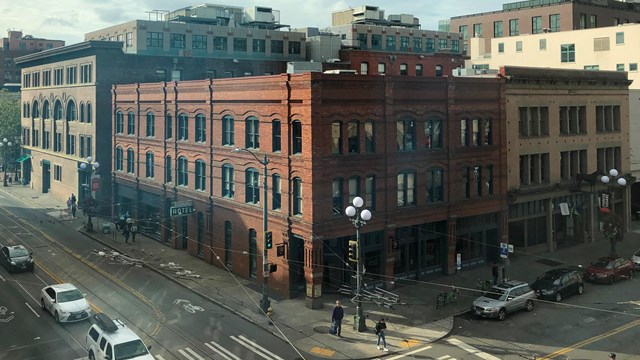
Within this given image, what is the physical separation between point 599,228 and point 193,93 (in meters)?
36.5

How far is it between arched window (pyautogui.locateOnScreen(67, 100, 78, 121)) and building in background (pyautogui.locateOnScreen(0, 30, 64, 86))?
79.8 m

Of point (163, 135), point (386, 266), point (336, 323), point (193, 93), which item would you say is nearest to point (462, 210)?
point (386, 266)

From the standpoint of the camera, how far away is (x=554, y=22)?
8812cm

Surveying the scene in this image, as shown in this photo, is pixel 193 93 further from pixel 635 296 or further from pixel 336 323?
pixel 635 296

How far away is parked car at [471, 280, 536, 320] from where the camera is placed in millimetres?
32656

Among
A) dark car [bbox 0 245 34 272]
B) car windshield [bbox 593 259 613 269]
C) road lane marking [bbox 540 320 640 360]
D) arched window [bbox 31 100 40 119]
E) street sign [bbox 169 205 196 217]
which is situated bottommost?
road lane marking [bbox 540 320 640 360]

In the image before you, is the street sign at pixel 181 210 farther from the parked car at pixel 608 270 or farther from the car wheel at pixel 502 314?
the parked car at pixel 608 270

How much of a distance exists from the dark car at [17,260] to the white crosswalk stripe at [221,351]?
1900 centimetres

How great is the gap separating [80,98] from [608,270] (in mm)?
54276

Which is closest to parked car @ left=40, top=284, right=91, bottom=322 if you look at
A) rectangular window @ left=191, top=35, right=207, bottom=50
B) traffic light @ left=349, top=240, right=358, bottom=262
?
traffic light @ left=349, top=240, right=358, bottom=262

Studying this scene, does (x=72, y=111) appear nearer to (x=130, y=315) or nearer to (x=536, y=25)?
(x=130, y=315)

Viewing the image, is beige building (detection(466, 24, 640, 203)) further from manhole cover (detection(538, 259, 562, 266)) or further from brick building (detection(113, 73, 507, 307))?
brick building (detection(113, 73, 507, 307))

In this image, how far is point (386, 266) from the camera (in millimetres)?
37594

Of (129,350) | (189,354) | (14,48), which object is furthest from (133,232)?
(14,48)
